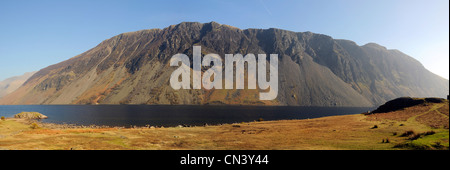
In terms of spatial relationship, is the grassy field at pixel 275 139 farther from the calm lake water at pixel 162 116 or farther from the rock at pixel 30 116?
the rock at pixel 30 116

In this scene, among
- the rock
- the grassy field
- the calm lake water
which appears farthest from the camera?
the rock

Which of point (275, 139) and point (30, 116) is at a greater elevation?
point (275, 139)

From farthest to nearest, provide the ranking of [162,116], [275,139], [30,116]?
[30,116] → [162,116] → [275,139]

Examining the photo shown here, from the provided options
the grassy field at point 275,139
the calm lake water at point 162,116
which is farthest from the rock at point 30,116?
the grassy field at point 275,139

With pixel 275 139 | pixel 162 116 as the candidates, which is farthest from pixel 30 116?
pixel 275 139

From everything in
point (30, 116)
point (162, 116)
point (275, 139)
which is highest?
point (275, 139)

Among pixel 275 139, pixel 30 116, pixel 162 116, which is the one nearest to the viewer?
pixel 275 139

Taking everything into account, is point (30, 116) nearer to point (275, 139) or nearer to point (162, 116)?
point (162, 116)

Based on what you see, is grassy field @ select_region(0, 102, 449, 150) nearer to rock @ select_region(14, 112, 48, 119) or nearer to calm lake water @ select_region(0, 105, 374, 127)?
calm lake water @ select_region(0, 105, 374, 127)

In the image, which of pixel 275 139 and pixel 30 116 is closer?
pixel 275 139

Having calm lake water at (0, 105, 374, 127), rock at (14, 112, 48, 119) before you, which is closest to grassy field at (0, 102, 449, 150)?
calm lake water at (0, 105, 374, 127)
